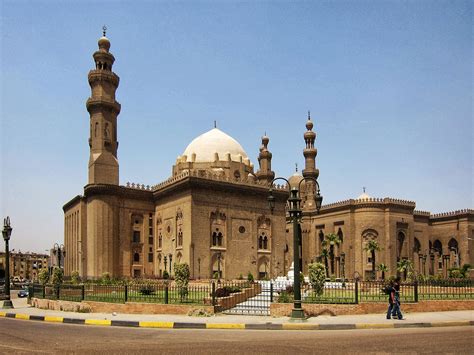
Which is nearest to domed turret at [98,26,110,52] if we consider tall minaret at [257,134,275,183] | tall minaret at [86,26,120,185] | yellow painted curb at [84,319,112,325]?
tall minaret at [86,26,120,185]

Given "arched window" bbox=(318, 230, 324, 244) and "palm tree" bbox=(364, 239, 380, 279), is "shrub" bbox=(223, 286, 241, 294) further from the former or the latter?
"arched window" bbox=(318, 230, 324, 244)

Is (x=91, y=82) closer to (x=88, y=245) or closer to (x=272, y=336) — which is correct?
(x=88, y=245)

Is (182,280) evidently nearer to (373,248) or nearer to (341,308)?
(341,308)

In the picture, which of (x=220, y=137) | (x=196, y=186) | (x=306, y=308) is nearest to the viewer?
(x=306, y=308)

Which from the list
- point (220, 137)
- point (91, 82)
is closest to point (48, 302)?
point (91, 82)

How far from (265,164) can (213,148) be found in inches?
283

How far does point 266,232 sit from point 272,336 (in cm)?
3516

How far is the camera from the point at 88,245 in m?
45.9

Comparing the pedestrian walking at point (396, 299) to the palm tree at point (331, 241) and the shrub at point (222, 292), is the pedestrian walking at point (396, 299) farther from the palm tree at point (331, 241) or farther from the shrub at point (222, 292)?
the palm tree at point (331, 241)

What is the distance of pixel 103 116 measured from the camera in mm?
47438

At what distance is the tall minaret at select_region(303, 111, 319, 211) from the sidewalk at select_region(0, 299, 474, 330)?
1683 inches

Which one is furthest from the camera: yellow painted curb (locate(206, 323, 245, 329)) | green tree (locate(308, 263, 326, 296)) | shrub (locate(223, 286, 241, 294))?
shrub (locate(223, 286, 241, 294))

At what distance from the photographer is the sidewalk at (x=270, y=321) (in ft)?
51.1

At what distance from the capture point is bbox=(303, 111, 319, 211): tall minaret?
6144 centimetres
